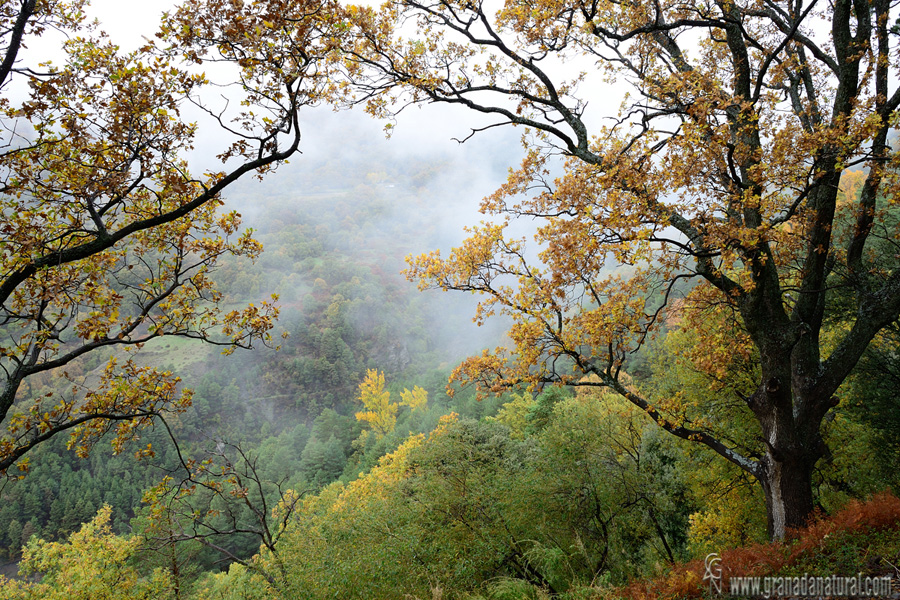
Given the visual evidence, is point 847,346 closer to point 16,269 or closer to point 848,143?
point 848,143

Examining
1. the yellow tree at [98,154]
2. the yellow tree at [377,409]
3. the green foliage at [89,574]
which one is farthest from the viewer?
the yellow tree at [377,409]

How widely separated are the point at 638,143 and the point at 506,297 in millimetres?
3198

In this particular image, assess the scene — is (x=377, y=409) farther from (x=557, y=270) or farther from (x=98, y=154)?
(x=98, y=154)

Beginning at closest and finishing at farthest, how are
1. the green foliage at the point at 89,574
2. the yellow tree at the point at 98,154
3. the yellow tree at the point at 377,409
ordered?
the yellow tree at the point at 98,154, the green foliage at the point at 89,574, the yellow tree at the point at 377,409

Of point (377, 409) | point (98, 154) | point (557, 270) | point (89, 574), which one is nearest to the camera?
point (98, 154)

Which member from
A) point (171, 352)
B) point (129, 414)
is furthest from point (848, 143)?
point (171, 352)

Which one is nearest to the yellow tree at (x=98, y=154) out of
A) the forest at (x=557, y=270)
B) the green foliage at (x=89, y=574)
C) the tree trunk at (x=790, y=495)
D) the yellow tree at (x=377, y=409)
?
the forest at (x=557, y=270)

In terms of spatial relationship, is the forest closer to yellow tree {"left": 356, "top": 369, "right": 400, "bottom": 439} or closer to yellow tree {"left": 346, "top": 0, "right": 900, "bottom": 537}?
yellow tree {"left": 346, "top": 0, "right": 900, "bottom": 537}

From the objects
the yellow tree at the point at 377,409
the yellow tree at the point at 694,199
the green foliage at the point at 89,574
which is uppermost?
the yellow tree at the point at 377,409

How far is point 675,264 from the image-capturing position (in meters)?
5.77

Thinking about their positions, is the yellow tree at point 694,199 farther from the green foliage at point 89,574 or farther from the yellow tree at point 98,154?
the green foliage at point 89,574

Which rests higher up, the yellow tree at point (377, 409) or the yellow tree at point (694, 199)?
the yellow tree at point (377, 409)

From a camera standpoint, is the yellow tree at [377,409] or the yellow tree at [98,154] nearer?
the yellow tree at [98,154]

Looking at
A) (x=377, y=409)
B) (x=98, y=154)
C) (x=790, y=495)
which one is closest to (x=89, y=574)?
(x=98, y=154)
